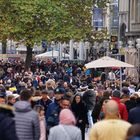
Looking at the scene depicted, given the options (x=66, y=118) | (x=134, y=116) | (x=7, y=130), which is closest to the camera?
(x=7, y=130)

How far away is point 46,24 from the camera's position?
56.2 m

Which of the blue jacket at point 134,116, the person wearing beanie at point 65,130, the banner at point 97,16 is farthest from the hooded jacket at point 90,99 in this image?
the banner at point 97,16

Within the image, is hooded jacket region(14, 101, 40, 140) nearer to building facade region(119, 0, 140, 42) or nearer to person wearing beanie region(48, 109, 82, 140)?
person wearing beanie region(48, 109, 82, 140)

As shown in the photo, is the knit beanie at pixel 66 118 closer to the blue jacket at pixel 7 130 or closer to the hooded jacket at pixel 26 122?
the hooded jacket at pixel 26 122

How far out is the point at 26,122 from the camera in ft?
42.1

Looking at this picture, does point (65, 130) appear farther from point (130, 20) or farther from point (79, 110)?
point (130, 20)

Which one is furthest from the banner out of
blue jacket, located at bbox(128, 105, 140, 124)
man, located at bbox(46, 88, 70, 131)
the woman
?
blue jacket, located at bbox(128, 105, 140, 124)

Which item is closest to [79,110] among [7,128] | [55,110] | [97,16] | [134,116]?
[55,110]

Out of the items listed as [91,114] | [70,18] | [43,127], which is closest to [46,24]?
[70,18]

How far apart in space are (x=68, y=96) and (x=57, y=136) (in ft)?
18.9

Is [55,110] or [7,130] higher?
[7,130]

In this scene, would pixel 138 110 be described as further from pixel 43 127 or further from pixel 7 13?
pixel 7 13

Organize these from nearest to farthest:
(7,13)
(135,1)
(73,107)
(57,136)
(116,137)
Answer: (116,137), (57,136), (73,107), (7,13), (135,1)

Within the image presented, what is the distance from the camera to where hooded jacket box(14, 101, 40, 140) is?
41.9 ft
